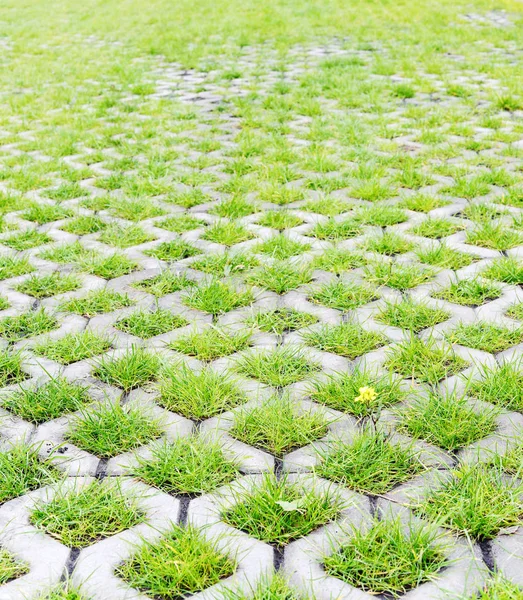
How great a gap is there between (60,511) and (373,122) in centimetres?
407

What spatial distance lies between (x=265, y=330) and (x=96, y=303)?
2.35ft

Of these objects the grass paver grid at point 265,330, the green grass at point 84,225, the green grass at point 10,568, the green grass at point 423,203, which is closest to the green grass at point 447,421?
the grass paver grid at point 265,330

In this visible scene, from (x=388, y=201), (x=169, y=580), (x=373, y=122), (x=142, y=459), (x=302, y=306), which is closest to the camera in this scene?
(x=169, y=580)

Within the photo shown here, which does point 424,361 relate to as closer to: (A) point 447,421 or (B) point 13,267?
(A) point 447,421

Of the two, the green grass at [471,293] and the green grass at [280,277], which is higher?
the green grass at [471,293]

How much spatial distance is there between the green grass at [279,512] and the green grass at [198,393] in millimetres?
413

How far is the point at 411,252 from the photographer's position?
3227 millimetres

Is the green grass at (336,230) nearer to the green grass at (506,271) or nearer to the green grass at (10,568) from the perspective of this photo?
the green grass at (506,271)

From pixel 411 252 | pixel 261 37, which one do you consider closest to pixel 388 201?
pixel 411 252

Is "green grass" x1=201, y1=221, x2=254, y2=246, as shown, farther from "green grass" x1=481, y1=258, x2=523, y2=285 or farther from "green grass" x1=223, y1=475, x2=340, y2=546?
"green grass" x1=223, y1=475, x2=340, y2=546

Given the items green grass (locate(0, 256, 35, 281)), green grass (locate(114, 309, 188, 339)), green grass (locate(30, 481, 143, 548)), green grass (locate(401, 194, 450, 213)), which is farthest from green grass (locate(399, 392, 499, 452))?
green grass (locate(0, 256, 35, 281))

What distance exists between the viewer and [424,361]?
2.42 m

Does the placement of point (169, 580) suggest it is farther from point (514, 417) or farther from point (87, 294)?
point (87, 294)

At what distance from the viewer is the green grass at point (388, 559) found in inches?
64.4
